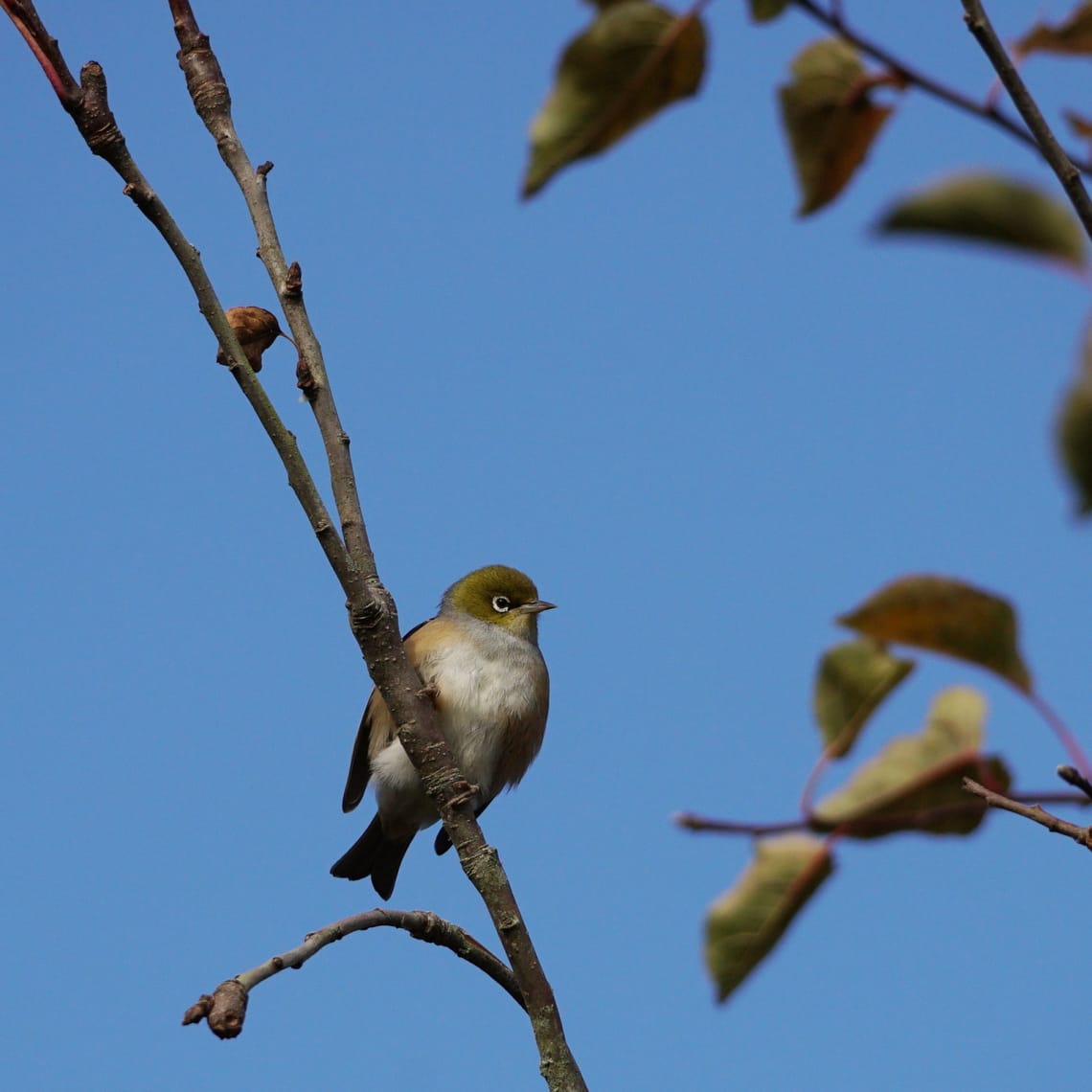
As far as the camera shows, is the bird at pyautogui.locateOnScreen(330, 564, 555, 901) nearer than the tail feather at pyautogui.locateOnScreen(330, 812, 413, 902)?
Yes

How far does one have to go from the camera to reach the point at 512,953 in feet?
11.1

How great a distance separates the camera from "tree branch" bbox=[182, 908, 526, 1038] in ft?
7.74

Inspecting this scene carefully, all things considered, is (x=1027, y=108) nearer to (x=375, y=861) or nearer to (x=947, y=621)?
(x=947, y=621)

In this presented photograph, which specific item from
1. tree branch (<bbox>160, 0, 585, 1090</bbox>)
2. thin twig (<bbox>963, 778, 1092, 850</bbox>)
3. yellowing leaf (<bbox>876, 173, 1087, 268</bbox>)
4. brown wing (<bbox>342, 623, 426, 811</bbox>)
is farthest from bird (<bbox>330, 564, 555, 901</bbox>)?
yellowing leaf (<bbox>876, 173, 1087, 268</bbox>)

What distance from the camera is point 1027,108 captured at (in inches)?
43.8

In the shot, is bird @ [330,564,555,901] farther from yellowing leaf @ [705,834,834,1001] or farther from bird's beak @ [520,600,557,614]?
yellowing leaf @ [705,834,834,1001]

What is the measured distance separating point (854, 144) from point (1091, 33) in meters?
0.24

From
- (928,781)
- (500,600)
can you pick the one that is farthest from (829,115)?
(500,600)

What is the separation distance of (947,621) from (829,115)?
0.51 meters

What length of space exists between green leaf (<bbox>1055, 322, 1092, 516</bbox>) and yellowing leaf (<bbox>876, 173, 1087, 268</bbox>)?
0.12 metres

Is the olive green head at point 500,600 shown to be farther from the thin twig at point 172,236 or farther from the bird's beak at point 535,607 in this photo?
the thin twig at point 172,236

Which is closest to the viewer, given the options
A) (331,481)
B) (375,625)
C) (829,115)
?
(829,115)

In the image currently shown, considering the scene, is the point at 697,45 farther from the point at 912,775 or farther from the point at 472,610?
the point at 472,610

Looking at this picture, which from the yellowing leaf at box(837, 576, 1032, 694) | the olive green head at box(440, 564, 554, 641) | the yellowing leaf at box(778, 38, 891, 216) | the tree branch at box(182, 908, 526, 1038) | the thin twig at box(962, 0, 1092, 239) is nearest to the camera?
the thin twig at box(962, 0, 1092, 239)
